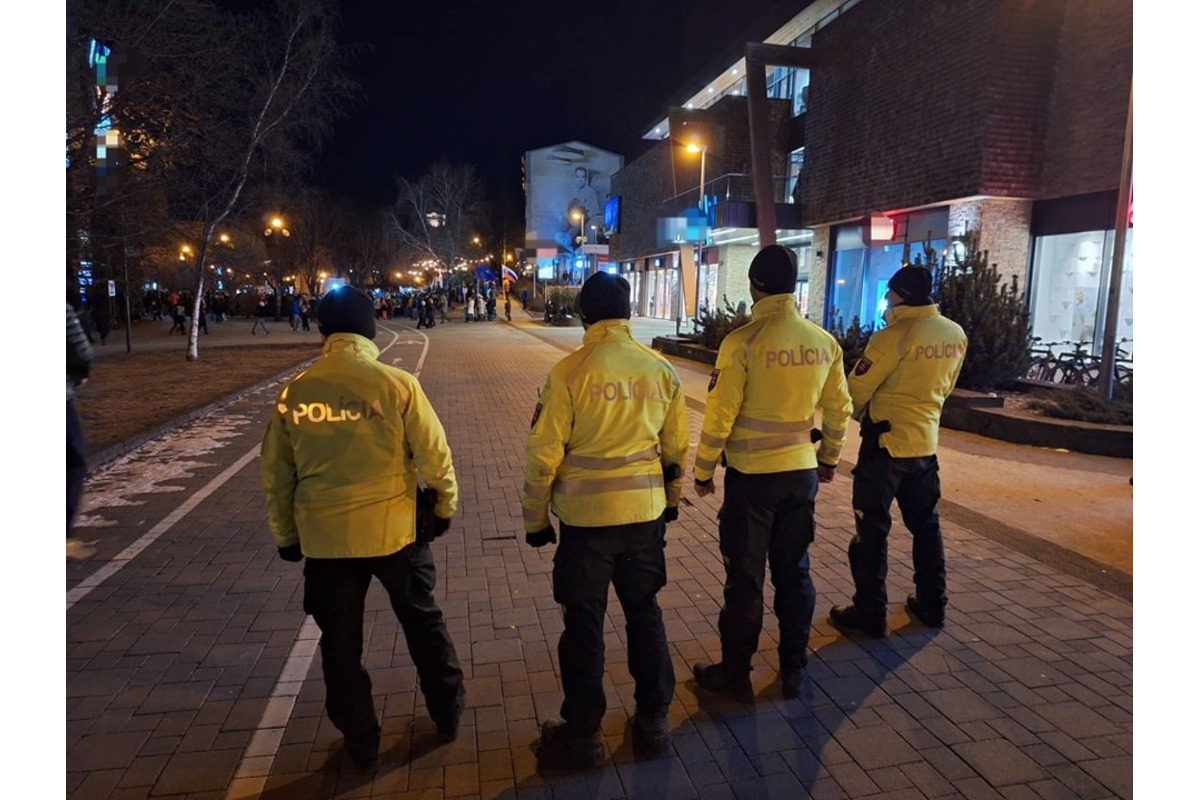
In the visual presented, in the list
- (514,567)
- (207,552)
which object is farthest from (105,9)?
(514,567)

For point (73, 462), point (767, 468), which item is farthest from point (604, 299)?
point (73, 462)

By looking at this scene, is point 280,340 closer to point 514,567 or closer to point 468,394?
point 468,394

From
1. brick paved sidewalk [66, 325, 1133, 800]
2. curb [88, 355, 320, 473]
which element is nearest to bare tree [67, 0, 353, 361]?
curb [88, 355, 320, 473]

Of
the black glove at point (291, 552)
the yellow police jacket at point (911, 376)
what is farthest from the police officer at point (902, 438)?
the black glove at point (291, 552)

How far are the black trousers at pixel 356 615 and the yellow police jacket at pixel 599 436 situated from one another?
1.81 feet

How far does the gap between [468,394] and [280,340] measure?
16.8m

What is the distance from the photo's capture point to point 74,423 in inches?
122

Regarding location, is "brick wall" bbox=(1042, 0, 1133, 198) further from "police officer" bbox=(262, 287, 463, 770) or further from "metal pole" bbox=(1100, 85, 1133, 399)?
"police officer" bbox=(262, 287, 463, 770)

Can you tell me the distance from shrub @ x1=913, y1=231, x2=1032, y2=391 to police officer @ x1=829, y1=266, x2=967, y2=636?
734 centimetres

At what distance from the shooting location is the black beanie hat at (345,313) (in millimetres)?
2992

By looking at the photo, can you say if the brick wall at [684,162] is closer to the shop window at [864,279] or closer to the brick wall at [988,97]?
the shop window at [864,279]

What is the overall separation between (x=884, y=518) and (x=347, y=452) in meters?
2.99

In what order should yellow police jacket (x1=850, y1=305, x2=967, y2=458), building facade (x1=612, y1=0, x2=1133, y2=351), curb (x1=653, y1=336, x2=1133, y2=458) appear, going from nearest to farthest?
yellow police jacket (x1=850, y1=305, x2=967, y2=458) → curb (x1=653, y1=336, x2=1133, y2=458) → building facade (x1=612, y1=0, x2=1133, y2=351)

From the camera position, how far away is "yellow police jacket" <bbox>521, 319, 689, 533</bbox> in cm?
298
